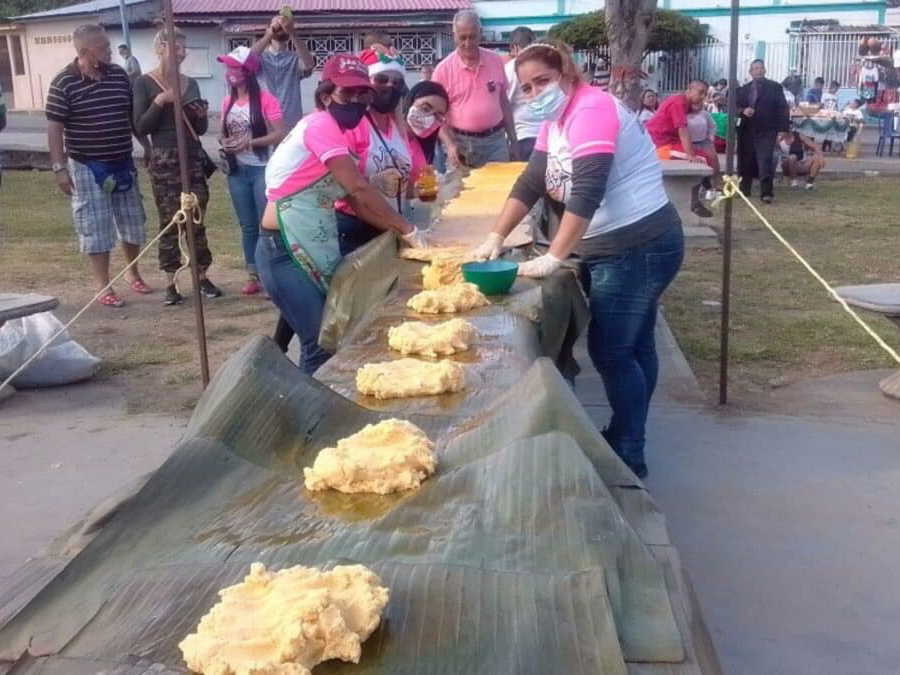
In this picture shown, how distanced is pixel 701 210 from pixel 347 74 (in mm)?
8582

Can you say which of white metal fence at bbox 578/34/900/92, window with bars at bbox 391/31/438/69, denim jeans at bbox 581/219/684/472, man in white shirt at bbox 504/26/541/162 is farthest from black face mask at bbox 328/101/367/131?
window with bars at bbox 391/31/438/69

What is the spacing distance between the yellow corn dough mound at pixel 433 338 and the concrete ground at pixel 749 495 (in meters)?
1.16

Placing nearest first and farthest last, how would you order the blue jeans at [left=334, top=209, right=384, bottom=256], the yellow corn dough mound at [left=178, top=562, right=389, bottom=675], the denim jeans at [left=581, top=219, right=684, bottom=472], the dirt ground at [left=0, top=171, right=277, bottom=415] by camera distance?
the yellow corn dough mound at [left=178, top=562, right=389, bottom=675] < the denim jeans at [left=581, top=219, right=684, bottom=472] < the blue jeans at [left=334, top=209, right=384, bottom=256] < the dirt ground at [left=0, top=171, right=277, bottom=415]

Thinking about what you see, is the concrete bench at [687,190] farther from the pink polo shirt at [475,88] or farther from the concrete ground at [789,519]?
the concrete ground at [789,519]

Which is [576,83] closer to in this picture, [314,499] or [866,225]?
[314,499]

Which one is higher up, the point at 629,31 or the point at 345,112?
the point at 629,31

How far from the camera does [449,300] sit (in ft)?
12.5

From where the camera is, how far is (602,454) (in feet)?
8.11

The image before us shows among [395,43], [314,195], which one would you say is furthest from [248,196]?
[395,43]

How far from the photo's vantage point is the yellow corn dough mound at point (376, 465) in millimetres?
2283

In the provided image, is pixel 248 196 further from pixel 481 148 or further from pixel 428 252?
pixel 428 252

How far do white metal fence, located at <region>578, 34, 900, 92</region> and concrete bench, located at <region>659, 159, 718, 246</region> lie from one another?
16.7 meters

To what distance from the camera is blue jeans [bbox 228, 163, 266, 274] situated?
713cm

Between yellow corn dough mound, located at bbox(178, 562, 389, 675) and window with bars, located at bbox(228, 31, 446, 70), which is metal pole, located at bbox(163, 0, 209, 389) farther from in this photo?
window with bars, located at bbox(228, 31, 446, 70)
